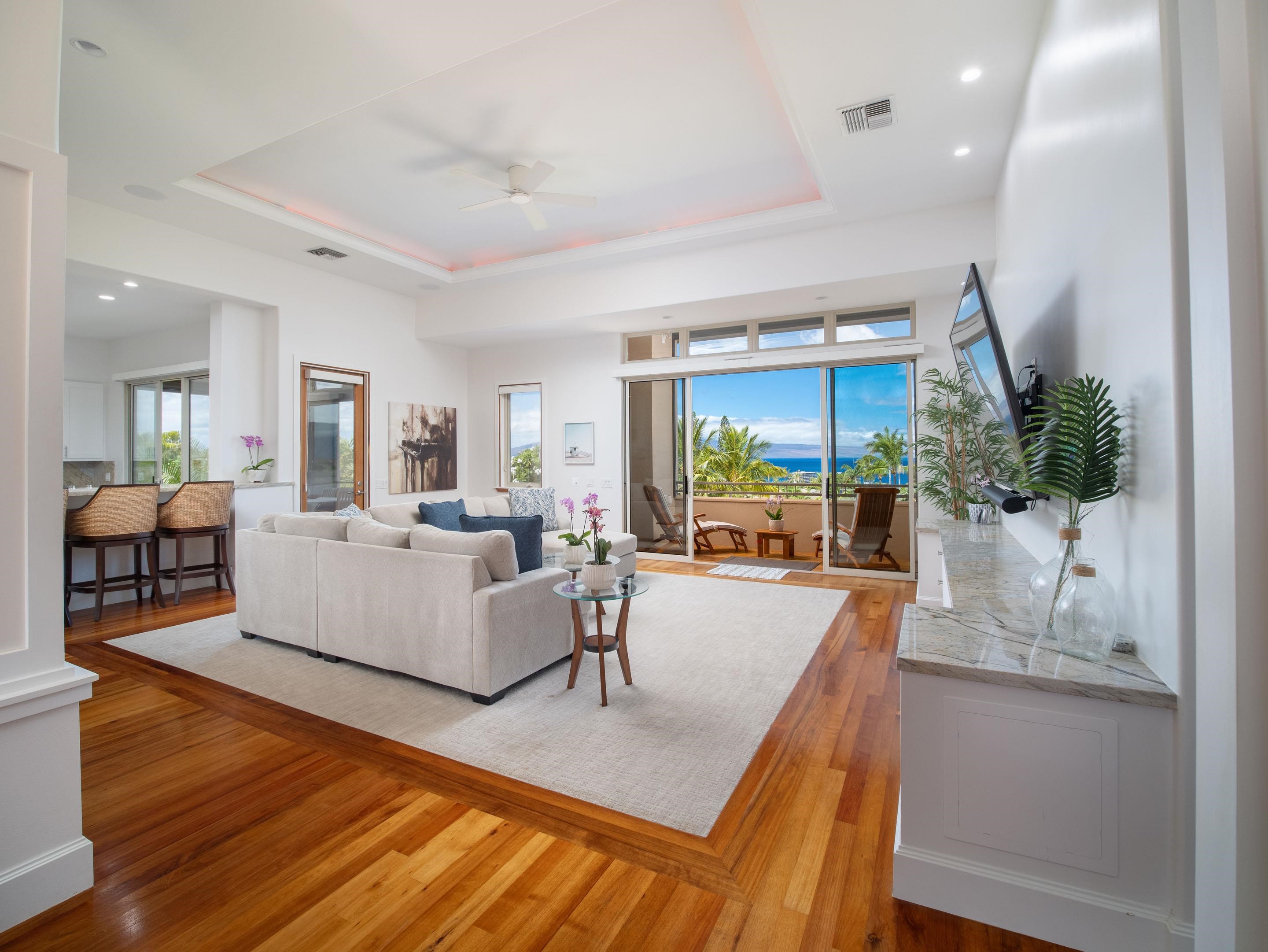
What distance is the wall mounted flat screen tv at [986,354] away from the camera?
2334 mm

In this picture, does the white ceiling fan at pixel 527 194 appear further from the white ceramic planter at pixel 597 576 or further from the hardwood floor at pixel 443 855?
the hardwood floor at pixel 443 855

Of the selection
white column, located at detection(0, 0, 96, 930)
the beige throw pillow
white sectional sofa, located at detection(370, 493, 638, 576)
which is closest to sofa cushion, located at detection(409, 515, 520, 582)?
the beige throw pillow

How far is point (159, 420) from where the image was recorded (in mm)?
7953

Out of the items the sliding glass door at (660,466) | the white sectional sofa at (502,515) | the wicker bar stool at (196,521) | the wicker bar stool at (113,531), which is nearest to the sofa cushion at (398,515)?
the white sectional sofa at (502,515)

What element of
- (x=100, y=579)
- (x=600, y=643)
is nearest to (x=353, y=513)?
(x=100, y=579)

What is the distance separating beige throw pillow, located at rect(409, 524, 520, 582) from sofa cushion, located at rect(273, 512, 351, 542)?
33.8 inches

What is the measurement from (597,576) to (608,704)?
0.61 m

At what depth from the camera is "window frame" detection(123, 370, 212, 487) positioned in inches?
300

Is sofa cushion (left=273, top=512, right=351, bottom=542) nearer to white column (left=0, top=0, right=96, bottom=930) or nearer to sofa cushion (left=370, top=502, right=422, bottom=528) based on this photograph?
sofa cushion (left=370, top=502, right=422, bottom=528)

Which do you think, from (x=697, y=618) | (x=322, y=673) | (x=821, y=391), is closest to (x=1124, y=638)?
(x=697, y=618)

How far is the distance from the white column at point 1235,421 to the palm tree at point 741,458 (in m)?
7.09

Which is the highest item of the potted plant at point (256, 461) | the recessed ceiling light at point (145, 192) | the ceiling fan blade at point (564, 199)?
the recessed ceiling light at point (145, 192)

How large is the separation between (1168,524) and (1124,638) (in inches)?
18.9

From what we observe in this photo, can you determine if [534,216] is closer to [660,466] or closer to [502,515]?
[502,515]
